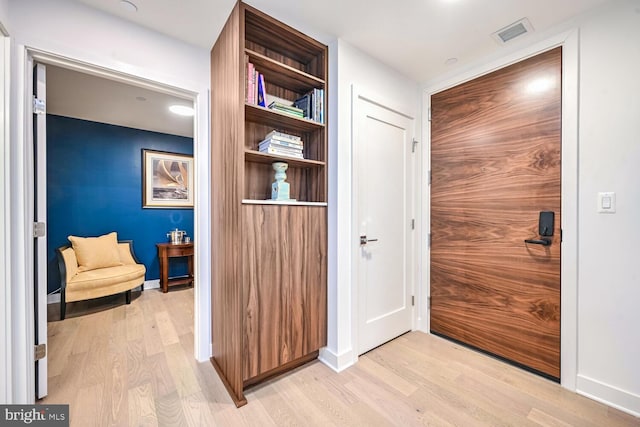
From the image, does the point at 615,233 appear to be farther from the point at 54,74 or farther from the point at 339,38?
the point at 54,74

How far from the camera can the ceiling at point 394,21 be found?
161cm

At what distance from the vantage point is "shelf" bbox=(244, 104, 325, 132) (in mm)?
1695

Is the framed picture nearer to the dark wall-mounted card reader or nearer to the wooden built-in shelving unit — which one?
the wooden built-in shelving unit

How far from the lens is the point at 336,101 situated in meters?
1.94

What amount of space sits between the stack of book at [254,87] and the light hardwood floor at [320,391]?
1.86 m

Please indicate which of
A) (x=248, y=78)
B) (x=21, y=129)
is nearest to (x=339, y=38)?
(x=248, y=78)

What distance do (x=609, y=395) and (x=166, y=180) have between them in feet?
16.6

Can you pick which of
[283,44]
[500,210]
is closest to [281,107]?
[283,44]

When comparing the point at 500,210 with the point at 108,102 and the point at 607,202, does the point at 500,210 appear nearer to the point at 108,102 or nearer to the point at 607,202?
the point at 607,202

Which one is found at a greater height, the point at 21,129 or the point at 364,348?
the point at 21,129

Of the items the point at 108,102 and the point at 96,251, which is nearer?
the point at 108,102

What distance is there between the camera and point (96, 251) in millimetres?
3291

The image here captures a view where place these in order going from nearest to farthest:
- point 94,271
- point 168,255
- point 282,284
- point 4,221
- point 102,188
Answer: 1. point 4,221
2. point 282,284
3. point 94,271
4. point 102,188
5. point 168,255

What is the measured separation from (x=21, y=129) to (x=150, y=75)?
77cm
